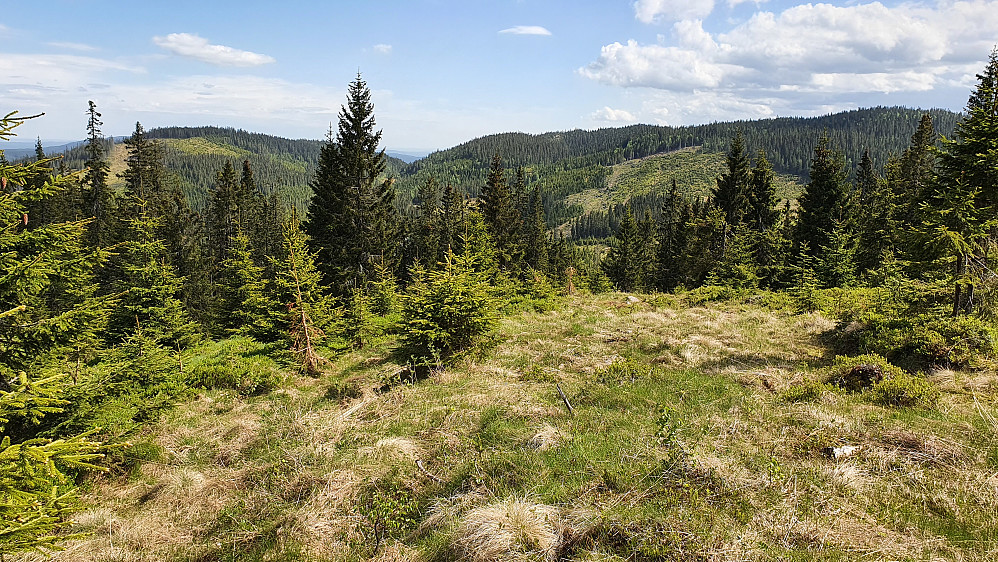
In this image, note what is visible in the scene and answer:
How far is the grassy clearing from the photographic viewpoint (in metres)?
4.80

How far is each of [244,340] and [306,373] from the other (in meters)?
7.09

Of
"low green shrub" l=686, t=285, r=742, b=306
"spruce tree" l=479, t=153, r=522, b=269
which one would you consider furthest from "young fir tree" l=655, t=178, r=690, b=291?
"spruce tree" l=479, t=153, r=522, b=269

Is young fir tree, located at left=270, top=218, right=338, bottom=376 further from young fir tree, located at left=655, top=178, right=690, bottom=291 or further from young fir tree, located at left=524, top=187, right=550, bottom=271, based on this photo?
young fir tree, located at left=524, top=187, right=550, bottom=271

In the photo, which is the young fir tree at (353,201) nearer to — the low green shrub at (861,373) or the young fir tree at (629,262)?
the low green shrub at (861,373)

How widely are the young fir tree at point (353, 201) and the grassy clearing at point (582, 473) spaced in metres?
16.2

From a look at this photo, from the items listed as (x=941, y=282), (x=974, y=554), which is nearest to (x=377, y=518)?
(x=974, y=554)

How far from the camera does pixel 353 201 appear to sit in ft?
87.1

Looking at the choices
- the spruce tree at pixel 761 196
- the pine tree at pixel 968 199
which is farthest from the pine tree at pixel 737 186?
the pine tree at pixel 968 199

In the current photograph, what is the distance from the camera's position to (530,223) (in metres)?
61.1

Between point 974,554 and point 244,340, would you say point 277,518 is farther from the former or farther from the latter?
point 244,340

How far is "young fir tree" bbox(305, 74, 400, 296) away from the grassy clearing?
638 inches

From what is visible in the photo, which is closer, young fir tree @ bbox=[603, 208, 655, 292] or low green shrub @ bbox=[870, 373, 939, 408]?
low green shrub @ bbox=[870, 373, 939, 408]

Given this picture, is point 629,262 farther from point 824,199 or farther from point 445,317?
point 445,317

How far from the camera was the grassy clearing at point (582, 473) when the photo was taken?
480 centimetres
